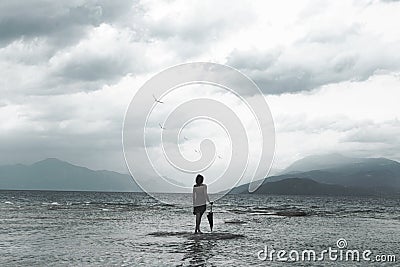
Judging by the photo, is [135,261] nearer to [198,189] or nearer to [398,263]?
[198,189]

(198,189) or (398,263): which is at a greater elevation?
(198,189)

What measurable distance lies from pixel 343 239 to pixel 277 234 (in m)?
4.61

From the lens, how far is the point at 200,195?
26422 mm

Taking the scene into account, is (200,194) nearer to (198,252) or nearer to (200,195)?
(200,195)

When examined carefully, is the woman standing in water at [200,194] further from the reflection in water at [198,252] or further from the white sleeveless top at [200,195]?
the reflection in water at [198,252]

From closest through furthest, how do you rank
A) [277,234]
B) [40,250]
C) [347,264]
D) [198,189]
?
[347,264] < [40,250] < [198,189] < [277,234]

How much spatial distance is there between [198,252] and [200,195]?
4824mm

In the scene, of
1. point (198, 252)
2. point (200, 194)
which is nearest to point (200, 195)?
point (200, 194)

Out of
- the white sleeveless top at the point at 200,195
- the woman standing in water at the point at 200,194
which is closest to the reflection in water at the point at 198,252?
the woman standing in water at the point at 200,194

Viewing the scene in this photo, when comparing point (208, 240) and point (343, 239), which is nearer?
point (208, 240)

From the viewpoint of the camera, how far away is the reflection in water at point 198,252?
19.7m

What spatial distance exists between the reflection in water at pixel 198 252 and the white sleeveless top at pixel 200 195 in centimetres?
211

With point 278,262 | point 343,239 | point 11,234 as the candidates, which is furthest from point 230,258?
point 11,234

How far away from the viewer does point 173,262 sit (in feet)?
63.9
